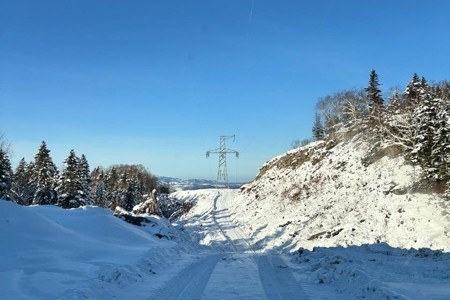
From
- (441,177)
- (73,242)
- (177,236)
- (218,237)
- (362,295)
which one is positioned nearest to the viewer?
(362,295)

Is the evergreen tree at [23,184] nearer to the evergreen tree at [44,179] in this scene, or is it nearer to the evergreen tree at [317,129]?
the evergreen tree at [44,179]

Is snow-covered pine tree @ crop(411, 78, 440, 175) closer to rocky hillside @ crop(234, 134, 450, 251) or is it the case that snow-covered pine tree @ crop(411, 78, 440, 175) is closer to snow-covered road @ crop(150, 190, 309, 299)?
rocky hillside @ crop(234, 134, 450, 251)

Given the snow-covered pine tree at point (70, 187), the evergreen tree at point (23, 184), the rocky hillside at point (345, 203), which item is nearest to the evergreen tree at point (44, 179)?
the snow-covered pine tree at point (70, 187)

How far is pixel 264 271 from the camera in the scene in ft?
47.8

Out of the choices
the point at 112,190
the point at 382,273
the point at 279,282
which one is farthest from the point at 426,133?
the point at 112,190

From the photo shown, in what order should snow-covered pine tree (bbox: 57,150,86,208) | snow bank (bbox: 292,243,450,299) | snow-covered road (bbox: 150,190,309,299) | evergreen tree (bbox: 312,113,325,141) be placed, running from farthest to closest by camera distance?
evergreen tree (bbox: 312,113,325,141)
snow-covered pine tree (bbox: 57,150,86,208)
snow-covered road (bbox: 150,190,309,299)
snow bank (bbox: 292,243,450,299)

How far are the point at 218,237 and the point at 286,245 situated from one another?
271 inches

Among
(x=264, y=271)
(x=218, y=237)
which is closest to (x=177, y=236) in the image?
(x=218, y=237)

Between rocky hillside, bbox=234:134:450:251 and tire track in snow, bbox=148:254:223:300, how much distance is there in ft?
40.5

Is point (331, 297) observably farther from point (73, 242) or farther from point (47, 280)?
point (73, 242)

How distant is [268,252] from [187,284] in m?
13.2

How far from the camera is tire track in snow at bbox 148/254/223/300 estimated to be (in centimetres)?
1042

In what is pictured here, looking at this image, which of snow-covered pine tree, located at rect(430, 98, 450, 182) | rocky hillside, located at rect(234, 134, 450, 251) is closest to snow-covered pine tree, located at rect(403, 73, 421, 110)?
rocky hillside, located at rect(234, 134, 450, 251)

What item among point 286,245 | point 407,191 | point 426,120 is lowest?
point 286,245
